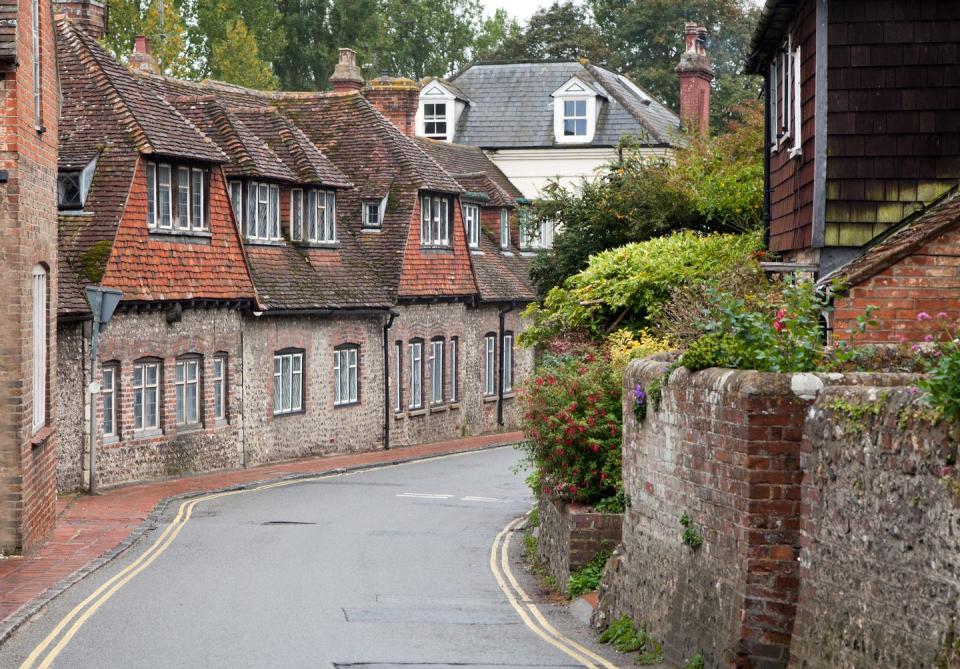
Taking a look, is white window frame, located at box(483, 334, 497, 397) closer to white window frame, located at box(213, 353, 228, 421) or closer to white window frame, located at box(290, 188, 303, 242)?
white window frame, located at box(290, 188, 303, 242)

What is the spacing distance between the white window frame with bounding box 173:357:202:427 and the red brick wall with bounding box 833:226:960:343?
16.4 metres

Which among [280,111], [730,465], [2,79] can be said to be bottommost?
[730,465]

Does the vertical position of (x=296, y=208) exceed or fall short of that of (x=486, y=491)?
it exceeds it

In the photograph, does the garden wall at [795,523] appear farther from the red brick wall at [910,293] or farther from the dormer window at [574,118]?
the dormer window at [574,118]

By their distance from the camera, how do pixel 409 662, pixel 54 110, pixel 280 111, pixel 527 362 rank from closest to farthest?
pixel 409 662, pixel 54 110, pixel 280 111, pixel 527 362

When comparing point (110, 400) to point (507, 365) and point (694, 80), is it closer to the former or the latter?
point (507, 365)

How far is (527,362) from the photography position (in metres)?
46.3

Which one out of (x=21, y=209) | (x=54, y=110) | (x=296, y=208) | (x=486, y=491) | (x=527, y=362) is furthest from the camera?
(x=527, y=362)

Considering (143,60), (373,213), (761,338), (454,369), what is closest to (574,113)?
(454,369)

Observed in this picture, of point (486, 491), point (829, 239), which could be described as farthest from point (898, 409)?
point (486, 491)

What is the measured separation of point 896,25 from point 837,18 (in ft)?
2.19

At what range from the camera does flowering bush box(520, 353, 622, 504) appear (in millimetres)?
16531

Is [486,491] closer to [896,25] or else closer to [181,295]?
[181,295]

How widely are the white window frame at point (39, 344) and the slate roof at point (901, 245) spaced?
10.2 m
